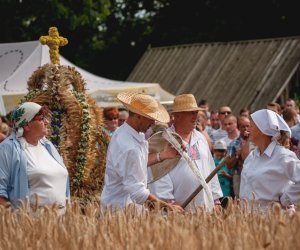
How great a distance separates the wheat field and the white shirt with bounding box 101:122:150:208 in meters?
1.23

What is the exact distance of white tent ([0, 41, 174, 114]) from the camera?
19.1 meters

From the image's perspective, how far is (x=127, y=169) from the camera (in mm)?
8703

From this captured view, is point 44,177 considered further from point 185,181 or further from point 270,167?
point 270,167

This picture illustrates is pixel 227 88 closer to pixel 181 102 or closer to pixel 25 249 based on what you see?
pixel 181 102

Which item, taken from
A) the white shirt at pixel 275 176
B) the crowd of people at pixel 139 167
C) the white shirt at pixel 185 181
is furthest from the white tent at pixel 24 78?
the white shirt at pixel 275 176

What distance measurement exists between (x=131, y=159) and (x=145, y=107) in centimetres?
50

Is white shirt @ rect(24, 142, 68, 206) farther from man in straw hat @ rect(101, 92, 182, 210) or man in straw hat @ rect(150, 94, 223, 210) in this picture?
man in straw hat @ rect(150, 94, 223, 210)

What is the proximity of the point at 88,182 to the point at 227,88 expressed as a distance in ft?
60.8

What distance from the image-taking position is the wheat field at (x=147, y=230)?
20.6ft

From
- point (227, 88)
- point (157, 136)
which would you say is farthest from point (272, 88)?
point (157, 136)

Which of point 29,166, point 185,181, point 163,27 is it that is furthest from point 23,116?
point 163,27

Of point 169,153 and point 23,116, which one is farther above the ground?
point 23,116

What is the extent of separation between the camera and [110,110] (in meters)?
14.2

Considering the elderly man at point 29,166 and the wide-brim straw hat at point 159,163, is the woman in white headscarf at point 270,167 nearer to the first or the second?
the wide-brim straw hat at point 159,163
